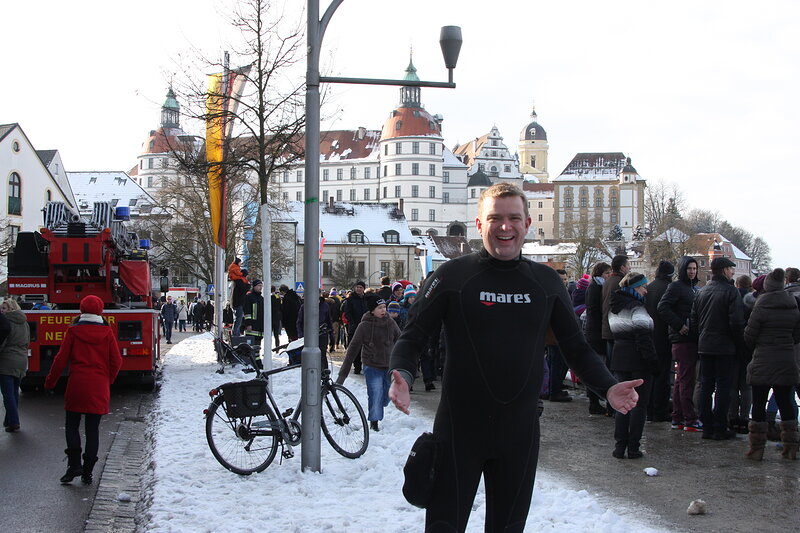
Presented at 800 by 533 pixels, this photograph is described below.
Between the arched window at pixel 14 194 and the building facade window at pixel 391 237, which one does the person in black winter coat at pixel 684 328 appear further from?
the building facade window at pixel 391 237

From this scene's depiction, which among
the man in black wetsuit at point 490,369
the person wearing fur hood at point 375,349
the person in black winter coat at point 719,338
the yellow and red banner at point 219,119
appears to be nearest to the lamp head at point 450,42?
the person wearing fur hood at point 375,349

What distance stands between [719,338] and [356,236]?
95.8 meters

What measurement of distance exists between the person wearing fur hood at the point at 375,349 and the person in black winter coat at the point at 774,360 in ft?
14.0

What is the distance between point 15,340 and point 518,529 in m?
9.35

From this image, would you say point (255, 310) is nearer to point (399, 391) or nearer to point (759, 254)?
point (399, 391)

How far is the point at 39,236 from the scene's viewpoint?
1673cm

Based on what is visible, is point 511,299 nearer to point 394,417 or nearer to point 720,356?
point 720,356

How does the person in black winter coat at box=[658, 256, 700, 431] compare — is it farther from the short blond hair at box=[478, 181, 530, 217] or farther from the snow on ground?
the short blond hair at box=[478, 181, 530, 217]

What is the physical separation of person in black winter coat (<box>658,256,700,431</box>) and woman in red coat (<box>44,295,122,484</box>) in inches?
266

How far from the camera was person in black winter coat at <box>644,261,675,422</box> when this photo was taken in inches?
458

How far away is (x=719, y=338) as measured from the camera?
1015cm

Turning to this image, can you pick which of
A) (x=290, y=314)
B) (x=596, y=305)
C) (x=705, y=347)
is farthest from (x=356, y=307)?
(x=705, y=347)

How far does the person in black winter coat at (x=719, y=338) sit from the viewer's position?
10.1m

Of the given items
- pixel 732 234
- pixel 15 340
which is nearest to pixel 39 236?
pixel 15 340
